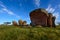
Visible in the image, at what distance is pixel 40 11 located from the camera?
45.4 meters

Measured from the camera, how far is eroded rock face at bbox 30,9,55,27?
45.0 metres

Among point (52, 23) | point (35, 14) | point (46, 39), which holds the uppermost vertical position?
point (35, 14)

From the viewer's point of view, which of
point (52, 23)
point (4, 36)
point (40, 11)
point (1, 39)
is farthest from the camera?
point (52, 23)

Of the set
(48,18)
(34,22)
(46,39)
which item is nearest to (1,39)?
(46,39)

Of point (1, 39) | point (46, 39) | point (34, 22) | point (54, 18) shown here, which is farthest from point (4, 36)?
point (54, 18)

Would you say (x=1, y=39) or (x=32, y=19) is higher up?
(x=32, y=19)

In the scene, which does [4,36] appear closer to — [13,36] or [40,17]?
[13,36]

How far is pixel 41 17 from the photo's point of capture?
45.7m

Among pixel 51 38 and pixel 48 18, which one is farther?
pixel 48 18

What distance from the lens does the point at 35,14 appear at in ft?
153

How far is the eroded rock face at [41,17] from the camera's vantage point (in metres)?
45.0

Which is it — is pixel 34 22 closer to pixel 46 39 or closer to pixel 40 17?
pixel 40 17

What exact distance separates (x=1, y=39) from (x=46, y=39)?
7264mm

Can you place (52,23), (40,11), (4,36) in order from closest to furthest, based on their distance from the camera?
(4,36)
(40,11)
(52,23)
